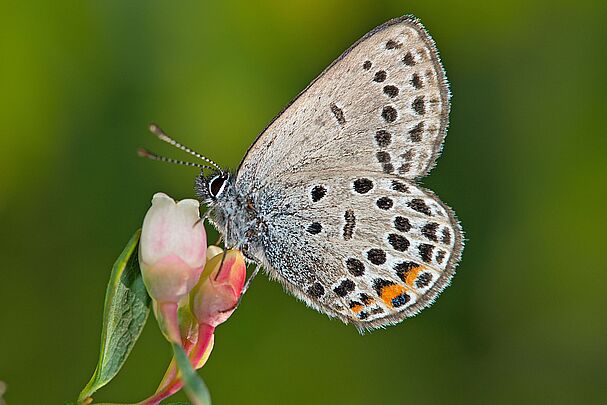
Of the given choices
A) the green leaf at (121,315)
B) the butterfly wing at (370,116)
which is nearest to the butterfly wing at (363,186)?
the butterfly wing at (370,116)

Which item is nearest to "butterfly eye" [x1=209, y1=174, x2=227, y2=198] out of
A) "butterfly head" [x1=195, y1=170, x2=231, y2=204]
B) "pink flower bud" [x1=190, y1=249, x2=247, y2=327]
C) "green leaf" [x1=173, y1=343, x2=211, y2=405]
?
"butterfly head" [x1=195, y1=170, x2=231, y2=204]

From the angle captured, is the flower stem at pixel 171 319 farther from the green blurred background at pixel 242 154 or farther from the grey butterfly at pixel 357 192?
the green blurred background at pixel 242 154

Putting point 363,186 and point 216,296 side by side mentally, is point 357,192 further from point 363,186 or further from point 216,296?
point 216,296

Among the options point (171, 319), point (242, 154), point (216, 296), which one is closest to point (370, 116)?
point (216, 296)

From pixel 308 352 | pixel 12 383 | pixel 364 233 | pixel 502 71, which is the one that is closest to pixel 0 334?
pixel 12 383

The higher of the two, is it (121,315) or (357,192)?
(357,192)

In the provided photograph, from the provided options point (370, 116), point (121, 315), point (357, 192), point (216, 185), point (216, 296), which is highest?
point (370, 116)

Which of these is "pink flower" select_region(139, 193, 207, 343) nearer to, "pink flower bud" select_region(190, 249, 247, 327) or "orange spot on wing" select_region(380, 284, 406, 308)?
"pink flower bud" select_region(190, 249, 247, 327)
